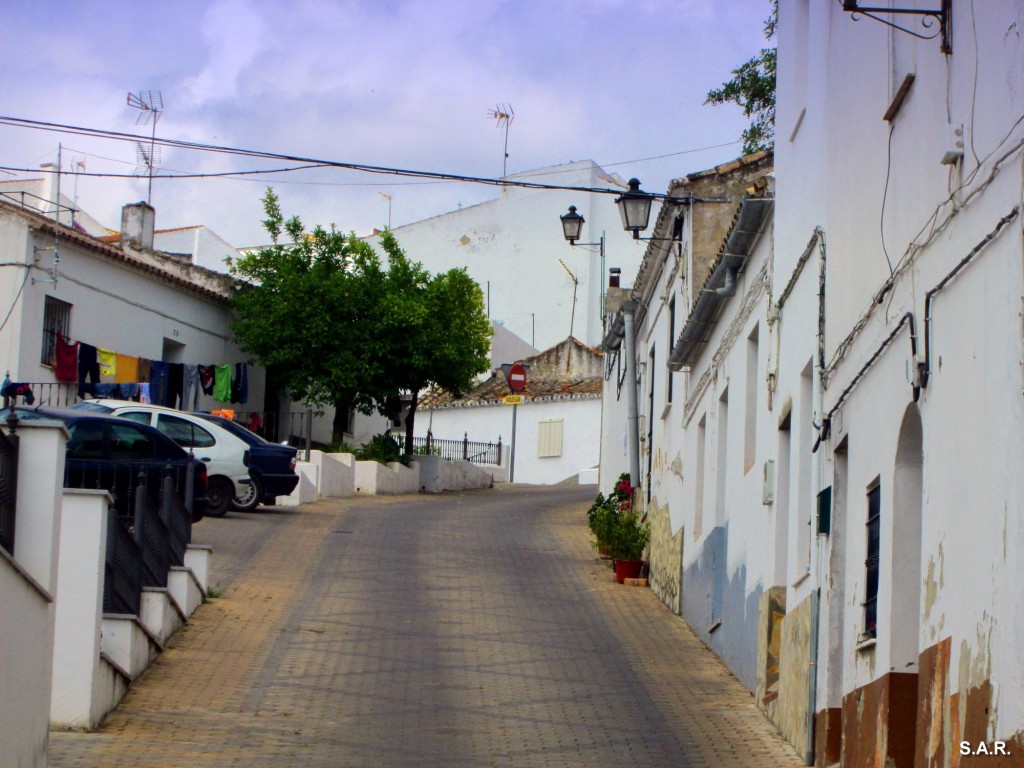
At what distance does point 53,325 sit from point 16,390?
8.61 ft

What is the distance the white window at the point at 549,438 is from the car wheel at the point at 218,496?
20.9 m

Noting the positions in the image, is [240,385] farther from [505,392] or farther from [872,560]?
[872,560]

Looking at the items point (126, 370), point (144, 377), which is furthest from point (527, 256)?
point (126, 370)

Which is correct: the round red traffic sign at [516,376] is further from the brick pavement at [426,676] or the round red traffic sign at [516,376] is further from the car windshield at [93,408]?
the car windshield at [93,408]

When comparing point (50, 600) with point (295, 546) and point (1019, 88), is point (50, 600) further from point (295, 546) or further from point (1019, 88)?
point (295, 546)

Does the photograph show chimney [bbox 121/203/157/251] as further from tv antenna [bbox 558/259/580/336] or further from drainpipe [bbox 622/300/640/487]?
tv antenna [bbox 558/259/580/336]

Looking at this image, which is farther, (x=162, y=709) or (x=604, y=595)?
(x=604, y=595)

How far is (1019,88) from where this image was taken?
20.1 ft

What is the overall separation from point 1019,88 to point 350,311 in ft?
92.0

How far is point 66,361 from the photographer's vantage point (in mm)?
27797

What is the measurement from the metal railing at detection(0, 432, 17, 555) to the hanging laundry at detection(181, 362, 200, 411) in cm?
2285

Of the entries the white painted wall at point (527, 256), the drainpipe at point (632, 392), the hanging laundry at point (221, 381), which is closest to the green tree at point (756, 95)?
the drainpipe at point (632, 392)

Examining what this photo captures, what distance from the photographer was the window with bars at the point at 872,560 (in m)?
8.86

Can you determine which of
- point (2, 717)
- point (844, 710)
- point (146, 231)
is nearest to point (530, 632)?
point (844, 710)
